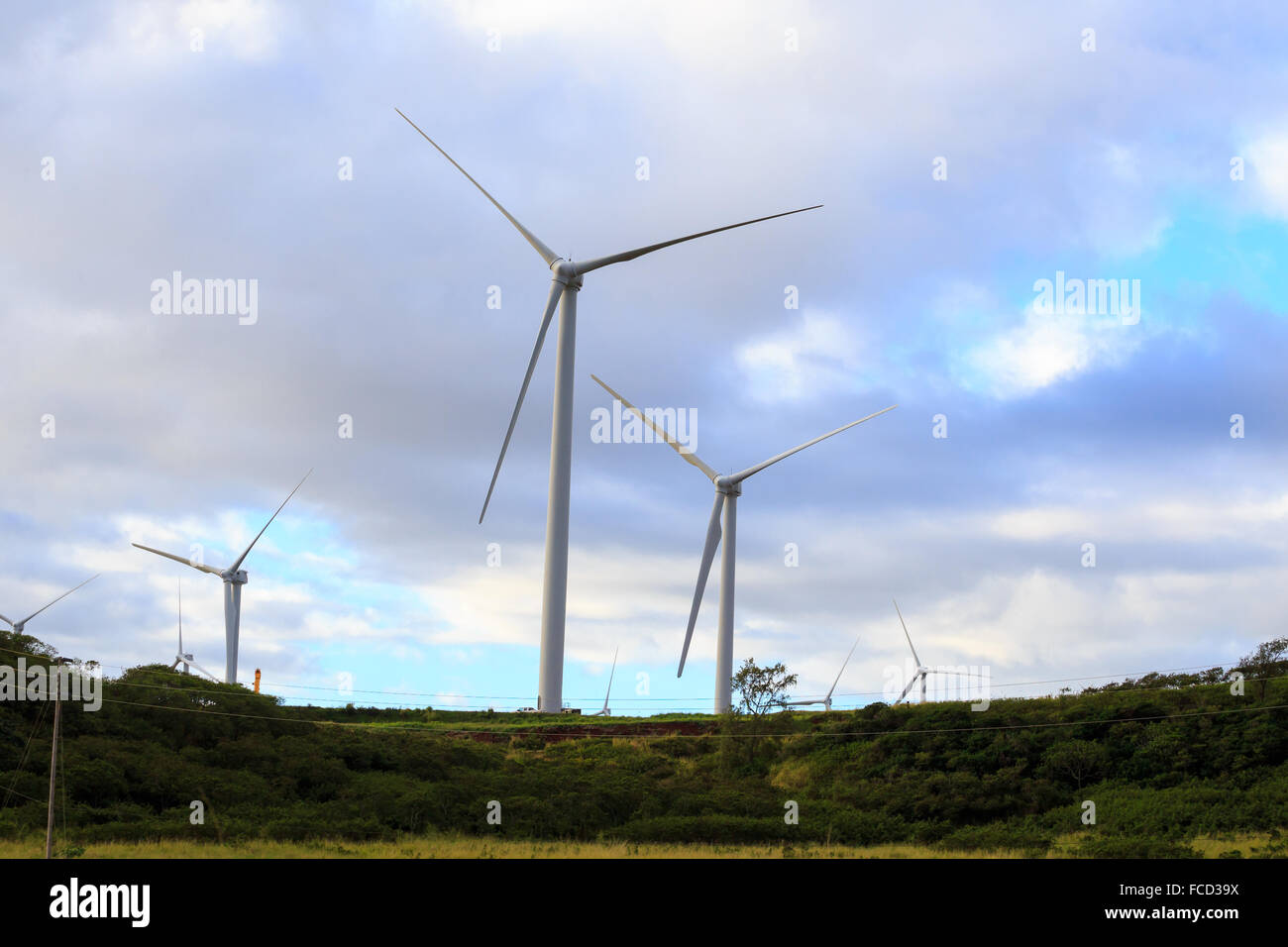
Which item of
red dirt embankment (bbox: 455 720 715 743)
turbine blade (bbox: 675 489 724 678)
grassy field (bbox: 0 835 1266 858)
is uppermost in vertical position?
turbine blade (bbox: 675 489 724 678)

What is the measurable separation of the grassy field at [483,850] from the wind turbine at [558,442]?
31864mm

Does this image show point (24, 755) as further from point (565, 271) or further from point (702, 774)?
point (565, 271)

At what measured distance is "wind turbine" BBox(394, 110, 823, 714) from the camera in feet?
258

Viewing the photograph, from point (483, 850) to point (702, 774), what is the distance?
104 feet

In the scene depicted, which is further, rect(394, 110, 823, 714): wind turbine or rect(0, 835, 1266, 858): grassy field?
rect(394, 110, 823, 714): wind turbine

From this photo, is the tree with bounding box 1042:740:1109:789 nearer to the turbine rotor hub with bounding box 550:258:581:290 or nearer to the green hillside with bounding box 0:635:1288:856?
the green hillside with bounding box 0:635:1288:856

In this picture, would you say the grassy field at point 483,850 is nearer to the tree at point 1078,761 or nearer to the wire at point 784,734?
the tree at point 1078,761

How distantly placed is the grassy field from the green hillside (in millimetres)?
1829

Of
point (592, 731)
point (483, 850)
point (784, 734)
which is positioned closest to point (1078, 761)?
point (784, 734)

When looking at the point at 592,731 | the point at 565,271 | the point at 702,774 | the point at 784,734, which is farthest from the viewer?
the point at 565,271

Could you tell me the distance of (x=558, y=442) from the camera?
81.0 m

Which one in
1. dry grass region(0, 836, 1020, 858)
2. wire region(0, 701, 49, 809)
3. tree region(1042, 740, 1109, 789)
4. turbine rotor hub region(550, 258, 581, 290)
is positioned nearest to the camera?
dry grass region(0, 836, 1020, 858)

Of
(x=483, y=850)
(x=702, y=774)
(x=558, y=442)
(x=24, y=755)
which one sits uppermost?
(x=558, y=442)

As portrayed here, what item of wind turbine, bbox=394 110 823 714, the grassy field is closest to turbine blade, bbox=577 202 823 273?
wind turbine, bbox=394 110 823 714
